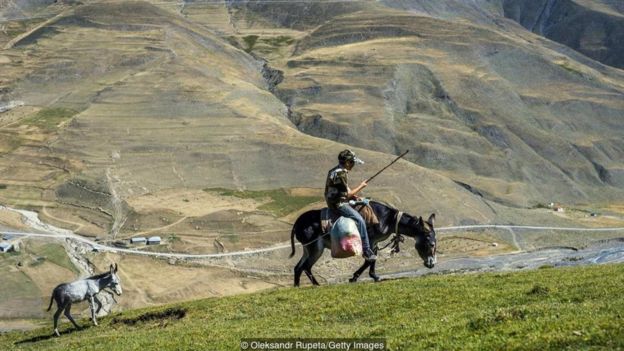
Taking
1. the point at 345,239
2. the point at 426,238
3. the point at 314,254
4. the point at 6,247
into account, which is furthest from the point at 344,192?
the point at 6,247

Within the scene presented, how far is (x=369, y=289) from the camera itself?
24.6 m

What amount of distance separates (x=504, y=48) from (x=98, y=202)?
12424 centimetres

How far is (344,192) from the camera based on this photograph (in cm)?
2403

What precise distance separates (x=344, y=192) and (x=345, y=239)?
165 centimetres

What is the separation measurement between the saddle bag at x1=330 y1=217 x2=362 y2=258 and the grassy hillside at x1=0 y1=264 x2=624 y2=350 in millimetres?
1491

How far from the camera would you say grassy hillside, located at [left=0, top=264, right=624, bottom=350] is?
530 inches

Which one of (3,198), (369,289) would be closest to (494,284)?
(369,289)

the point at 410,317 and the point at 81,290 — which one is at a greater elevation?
the point at 410,317

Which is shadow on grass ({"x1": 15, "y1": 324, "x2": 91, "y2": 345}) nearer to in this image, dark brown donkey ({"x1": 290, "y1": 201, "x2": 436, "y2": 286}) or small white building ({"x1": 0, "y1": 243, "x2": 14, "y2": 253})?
dark brown donkey ({"x1": 290, "y1": 201, "x2": 436, "y2": 286})

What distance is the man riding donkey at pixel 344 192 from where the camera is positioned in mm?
23641

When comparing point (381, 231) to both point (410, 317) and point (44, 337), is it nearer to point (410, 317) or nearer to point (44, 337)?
point (410, 317)

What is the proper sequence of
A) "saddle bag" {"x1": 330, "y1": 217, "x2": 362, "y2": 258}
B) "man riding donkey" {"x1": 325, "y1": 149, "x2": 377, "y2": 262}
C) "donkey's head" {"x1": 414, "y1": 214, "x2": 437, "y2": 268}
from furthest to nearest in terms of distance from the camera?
1. "donkey's head" {"x1": 414, "y1": 214, "x2": 437, "y2": 268}
2. "man riding donkey" {"x1": 325, "y1": 149, "x2": 377, "y2": 262}
3. "saddle bag" {"x1": 330, "y1": 217, "x2": 362, "y2": 258}

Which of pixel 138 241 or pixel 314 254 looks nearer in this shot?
pixel 314 254

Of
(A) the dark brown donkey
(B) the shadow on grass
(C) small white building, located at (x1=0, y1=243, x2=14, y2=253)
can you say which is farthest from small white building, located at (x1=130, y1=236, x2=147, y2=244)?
(A) the dark brown donkey
